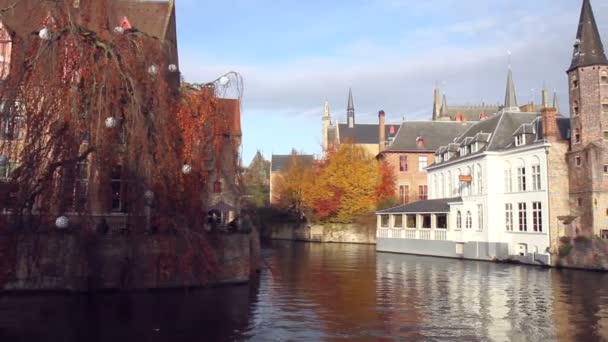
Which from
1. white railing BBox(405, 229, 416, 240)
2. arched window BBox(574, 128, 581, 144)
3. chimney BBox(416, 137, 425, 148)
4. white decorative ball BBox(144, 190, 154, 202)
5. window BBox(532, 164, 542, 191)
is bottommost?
white railing BBox(405, 229, 416, 240)

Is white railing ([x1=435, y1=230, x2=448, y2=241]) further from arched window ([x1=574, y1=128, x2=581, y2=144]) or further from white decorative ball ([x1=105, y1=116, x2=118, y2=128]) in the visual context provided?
white decorative ball ([x1=105, y1=116, x2=118, y2=128])

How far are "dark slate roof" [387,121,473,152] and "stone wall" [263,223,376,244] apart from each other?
29.9ft

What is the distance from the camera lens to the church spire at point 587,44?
1268 inches

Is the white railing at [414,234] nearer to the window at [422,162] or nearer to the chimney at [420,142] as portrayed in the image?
the window at [422,162]

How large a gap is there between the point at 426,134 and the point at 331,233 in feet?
46.8

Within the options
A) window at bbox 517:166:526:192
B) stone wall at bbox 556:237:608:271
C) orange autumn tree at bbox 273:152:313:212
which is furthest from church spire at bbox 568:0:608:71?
orange autumn tree at bbox 273:152:313:212

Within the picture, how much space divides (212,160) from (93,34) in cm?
647

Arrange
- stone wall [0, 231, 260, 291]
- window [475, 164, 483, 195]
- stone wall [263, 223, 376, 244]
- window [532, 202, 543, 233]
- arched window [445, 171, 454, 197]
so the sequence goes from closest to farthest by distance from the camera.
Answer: stone wall [0, 231, 260, 291] → window [532, 202, 543, 233] → window [475, 164, 483, 195] → arched window [445, 171, 454, 197] → stone wall [263, 223, 376, 244]

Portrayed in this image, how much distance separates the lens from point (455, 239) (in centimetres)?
3906

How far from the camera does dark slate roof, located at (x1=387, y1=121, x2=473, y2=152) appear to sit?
198 ft

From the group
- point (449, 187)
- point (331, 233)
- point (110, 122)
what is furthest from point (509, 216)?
point (110, 122)

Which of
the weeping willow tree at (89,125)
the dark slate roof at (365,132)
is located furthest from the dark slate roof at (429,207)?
the dark slate roof at (365,132)

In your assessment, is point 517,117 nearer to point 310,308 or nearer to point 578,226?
point 578,226

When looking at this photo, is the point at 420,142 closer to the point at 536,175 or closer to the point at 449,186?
the point at 449,186
